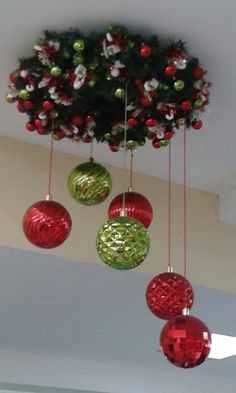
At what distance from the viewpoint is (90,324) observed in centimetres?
306

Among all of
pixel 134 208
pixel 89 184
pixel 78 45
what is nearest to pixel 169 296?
pixel 134 208

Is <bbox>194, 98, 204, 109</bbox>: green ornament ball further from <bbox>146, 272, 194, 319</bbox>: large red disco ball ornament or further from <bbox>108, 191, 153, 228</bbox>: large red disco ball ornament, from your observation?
<bbox>146, 272, 194, 319</bbox>: large red disco ball ornament

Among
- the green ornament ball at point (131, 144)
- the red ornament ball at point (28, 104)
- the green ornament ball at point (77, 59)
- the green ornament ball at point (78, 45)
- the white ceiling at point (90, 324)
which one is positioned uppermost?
the green ornament ball at point (78, 45)

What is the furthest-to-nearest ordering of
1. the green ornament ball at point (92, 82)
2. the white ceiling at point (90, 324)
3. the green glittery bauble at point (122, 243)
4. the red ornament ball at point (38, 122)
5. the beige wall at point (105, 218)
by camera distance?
1. the white ceiling at point (90, 324)
2. the beige wall at point (105, 218)
3. the red ornament ball at point (38, 122)
4. the green ornament ball at point (92, 82)
5. the green glittery bauble at point (122, 243)

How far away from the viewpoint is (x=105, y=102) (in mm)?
1775

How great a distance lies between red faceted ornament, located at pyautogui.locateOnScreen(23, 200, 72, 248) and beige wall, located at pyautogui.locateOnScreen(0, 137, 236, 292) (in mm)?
447

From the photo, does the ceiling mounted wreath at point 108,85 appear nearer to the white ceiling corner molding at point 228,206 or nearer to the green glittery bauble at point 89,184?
the green glittery bauble at point 89,184

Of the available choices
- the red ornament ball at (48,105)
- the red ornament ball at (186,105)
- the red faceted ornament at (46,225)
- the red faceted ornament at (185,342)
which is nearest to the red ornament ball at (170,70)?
the red ornament ball at (186,105)

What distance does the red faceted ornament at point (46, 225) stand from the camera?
1589 mm

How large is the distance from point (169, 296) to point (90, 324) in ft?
4.78

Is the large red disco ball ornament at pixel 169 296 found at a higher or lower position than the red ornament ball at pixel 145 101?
lower

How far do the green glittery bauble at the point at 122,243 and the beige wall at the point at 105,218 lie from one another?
56cm

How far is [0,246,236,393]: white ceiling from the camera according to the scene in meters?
2.36

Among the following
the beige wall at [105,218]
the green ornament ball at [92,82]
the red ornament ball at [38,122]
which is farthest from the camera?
the beige wall at [105,218]
